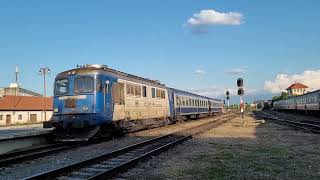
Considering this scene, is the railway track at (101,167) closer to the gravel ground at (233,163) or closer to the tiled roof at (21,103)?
the gravel ground at (233,163)

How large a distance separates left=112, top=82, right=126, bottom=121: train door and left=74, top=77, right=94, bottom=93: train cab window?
1346 mm

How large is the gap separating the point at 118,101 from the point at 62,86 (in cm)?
269

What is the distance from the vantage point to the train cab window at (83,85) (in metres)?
18.5

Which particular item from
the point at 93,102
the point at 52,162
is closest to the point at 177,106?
the point at 93,102

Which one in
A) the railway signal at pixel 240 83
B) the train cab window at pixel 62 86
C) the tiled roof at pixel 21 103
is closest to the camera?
the train cab window at pixel 62 86

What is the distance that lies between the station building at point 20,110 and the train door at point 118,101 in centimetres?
4963

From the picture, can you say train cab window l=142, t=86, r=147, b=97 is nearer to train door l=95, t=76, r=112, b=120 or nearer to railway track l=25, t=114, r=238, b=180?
train door l=95, t=76, r=112, b=120

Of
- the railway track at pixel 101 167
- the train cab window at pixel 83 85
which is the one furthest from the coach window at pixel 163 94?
the railway track at pixel 101 167

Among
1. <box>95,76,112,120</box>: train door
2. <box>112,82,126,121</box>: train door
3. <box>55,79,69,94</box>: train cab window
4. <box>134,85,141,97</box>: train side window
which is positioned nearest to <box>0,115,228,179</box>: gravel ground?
<box>95,76,112,120</box>: train door

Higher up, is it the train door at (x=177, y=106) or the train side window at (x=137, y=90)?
the train side window at (x=137, y=90)

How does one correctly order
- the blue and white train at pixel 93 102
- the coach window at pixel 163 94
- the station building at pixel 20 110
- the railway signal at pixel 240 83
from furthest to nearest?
1. the station building at pixel 20 110
2. the railway signal at pixel 240 83
3. the coach window at pixel 163 94
4. the blue and white train at pixel 93 102

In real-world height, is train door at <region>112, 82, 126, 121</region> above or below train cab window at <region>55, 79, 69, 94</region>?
below

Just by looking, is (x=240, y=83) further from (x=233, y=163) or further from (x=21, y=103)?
(x=21, y=103)

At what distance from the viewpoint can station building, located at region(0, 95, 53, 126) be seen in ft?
228
